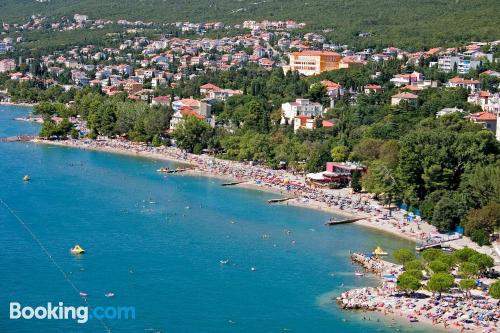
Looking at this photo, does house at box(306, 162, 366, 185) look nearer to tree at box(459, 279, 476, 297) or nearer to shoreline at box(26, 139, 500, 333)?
shoreline at box(26, 139, 500, 333)

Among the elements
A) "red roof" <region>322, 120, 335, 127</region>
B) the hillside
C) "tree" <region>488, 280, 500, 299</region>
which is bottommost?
"tree" <region>488, 280, 500, 299</region>

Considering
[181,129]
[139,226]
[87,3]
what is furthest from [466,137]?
[87,3]

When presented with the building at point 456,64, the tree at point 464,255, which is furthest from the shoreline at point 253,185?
the building at point 456,64

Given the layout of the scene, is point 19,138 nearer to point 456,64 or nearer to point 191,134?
point 191,134

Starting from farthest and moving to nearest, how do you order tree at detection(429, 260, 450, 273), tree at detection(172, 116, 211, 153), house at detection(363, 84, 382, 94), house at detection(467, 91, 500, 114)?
house at detection(363, 84, 382, 94) → tree at detection(172, 116, 211, 153) → house at detection(467, 91, 500, 114) → tree at detection(429, 260, 450, 273)

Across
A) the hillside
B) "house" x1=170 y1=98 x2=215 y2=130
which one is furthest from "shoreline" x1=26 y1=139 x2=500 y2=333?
the hillside

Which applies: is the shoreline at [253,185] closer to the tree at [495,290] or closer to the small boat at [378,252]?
the small boat at [378,252]

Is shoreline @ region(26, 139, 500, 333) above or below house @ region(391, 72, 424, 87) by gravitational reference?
below

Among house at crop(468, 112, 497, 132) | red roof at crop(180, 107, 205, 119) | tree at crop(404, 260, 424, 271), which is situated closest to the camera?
tree at crop(404, 260, 424, 271)

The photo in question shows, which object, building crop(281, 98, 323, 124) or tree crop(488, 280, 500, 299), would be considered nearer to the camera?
tree crop(488, 280, 500, 299)
